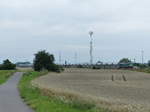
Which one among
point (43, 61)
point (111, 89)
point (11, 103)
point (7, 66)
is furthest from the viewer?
point (7, 66)

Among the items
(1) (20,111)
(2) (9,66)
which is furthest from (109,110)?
(2) (9,66)

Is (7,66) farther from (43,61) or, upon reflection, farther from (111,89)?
(111,89)

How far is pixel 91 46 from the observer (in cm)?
12256

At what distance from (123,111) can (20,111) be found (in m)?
3.94

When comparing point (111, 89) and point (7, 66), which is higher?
point (7, 66)

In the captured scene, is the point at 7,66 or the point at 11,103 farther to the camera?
the point at 7,66

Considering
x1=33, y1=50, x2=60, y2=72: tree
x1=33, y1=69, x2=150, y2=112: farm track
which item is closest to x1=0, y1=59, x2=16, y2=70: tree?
x1=33, y1=50, x2=60, y2=72: tree

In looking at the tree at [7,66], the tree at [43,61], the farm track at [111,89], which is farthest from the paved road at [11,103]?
the tree at [7,66]

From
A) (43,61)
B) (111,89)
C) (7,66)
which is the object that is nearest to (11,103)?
(111,89)

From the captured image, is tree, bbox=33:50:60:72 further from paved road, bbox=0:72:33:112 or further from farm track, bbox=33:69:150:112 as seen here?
paved road, bbox=0:72:33:112

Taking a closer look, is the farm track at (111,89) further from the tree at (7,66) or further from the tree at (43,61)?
the tree at (7,66)

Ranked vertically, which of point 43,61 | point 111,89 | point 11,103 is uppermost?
point 43,61

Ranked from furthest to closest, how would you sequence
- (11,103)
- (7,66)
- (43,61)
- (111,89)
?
(7,66)
(43,61)
(111,89)
(11,103)

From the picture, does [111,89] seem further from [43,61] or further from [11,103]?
[43,61]
